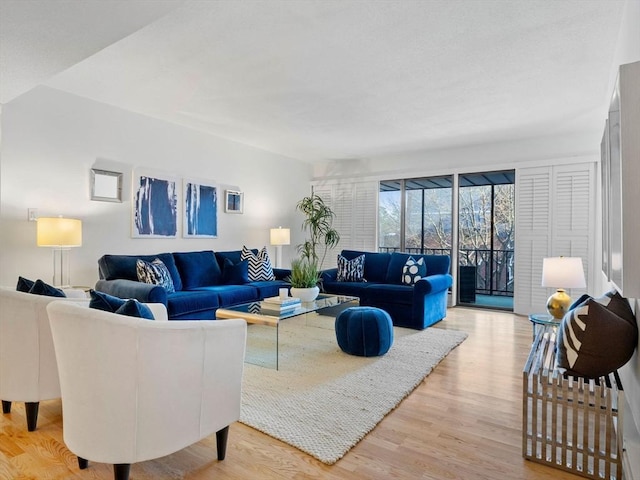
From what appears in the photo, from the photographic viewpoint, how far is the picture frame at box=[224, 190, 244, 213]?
567 centimetres

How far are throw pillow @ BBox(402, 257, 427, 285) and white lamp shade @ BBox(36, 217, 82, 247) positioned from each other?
12.5ft

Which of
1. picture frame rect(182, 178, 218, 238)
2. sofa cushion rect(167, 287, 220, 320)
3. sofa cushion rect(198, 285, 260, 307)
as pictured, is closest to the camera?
sofa cushion rect(167, 287, 220, 320)

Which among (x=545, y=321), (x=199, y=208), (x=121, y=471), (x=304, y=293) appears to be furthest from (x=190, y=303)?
(x=545, y=321)

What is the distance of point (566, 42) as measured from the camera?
2.79m

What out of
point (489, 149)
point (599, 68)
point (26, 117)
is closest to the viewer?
point (599, 68)

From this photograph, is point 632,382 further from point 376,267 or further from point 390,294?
point 376,267

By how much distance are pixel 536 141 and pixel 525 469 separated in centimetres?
487

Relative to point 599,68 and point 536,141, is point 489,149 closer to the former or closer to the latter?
point 536,141

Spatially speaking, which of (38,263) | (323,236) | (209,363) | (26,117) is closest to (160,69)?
(26,117)

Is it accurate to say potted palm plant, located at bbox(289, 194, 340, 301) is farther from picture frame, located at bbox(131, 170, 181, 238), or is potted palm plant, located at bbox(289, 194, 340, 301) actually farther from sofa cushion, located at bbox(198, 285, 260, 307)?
picture frame, located at bbox(131, 170, 181, 238)

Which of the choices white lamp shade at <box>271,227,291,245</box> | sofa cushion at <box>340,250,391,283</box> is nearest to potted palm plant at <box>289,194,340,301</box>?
white lamp shade at <box>271,227,291,245</box>

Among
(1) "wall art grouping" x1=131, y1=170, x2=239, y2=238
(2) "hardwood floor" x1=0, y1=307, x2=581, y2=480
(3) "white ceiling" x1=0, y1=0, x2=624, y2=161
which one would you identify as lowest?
(2) "hardwood floor" x1=0, y1=307, x2=581, y2=480

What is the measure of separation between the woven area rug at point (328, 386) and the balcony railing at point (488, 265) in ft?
8.70

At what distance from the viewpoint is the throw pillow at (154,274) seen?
392cm
